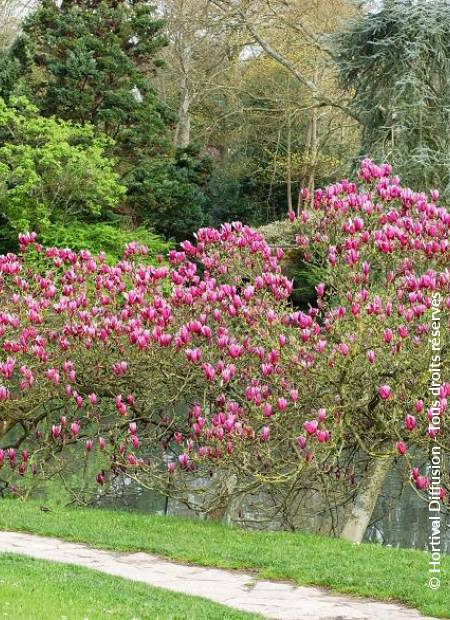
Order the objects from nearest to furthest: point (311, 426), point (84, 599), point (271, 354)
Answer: point (84, 599)
point (311, 426)
point (271, 354)

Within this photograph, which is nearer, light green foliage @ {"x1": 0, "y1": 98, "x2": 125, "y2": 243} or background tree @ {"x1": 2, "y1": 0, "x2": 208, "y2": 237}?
light green foliage @ {"x1": 0, "y1": 98, "x2": 125, "y2": 243}

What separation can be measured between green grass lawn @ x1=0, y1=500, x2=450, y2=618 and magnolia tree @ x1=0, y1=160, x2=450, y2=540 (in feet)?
1.95

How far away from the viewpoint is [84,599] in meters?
5.68

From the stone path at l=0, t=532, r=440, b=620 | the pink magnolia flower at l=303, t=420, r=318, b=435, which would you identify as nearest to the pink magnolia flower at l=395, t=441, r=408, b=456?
the pink magnolia flower at l=303, t=420, r=318, b=435

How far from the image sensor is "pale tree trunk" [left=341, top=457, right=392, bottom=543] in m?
9.81

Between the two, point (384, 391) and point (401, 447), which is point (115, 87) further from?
point (401, 447)

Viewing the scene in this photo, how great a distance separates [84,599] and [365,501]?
4.86 m

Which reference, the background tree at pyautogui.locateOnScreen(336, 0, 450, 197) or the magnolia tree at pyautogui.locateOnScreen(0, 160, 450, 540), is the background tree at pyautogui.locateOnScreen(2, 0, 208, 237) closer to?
the background tree at pyautogui.locateOnScreen(336, 0, 450, 197)

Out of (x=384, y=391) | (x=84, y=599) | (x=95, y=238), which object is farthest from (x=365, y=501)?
(x=95, y=238)

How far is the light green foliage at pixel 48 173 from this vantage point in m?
22.5

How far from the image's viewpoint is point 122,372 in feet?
33.0

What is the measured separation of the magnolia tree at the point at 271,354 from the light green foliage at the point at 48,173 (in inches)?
450

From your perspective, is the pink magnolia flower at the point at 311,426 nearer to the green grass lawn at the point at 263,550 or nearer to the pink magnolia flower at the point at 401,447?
the pink magnolia flower at the point at 401,447

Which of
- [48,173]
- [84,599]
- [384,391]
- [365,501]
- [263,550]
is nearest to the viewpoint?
[84,599]
